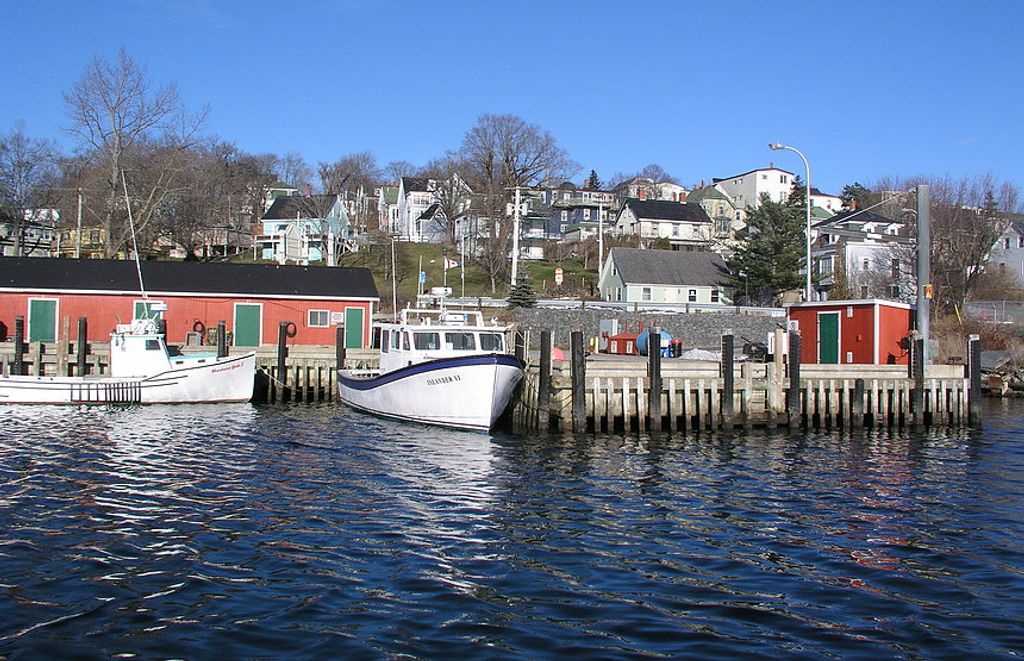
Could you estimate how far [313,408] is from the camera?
107 feet

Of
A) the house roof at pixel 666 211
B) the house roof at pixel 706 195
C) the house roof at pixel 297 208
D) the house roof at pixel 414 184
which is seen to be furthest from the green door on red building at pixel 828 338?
the house roof at pixel 706 195

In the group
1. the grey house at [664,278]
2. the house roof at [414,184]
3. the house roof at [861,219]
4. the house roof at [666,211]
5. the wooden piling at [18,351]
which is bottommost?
the wooden piling at [18,351]

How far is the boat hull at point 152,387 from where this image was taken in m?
31.0

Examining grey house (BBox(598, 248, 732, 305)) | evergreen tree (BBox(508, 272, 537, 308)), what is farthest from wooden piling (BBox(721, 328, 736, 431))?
grey house (BBox(598, 248, 732, 305))

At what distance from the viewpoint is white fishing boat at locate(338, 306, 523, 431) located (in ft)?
82.5

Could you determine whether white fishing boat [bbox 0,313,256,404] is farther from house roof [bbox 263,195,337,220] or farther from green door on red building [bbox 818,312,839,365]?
house roof [bbox 263,195,337,220]

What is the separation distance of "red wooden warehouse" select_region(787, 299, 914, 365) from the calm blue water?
7822 mm

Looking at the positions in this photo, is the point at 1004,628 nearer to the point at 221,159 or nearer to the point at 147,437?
the point at 147,437

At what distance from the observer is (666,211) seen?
105 metres

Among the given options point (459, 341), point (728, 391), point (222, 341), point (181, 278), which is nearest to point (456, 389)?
point (459, 341)

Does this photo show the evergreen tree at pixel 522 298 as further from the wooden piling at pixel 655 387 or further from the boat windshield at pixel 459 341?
the wooden piling at pixel 655 387

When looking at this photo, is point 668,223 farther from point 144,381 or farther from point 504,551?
point 504,551

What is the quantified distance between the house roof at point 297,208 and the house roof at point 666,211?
33918mm

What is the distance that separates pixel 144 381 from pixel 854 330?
23923 millimetres
